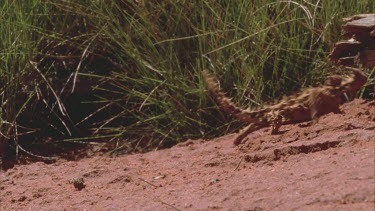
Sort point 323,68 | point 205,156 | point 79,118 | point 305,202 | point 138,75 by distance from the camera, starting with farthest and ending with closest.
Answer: point 79,118 → point 138,75 → point 323,68 → point 205,156 → point 305,202

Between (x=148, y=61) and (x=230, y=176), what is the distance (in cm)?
150

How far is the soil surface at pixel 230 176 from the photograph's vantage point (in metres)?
2.79

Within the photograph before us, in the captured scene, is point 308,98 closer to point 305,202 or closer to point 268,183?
point 268,183

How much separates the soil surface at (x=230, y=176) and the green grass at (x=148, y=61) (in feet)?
0.85

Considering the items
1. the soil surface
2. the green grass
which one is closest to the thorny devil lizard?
the soil surface

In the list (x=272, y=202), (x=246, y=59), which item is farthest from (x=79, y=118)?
(x=272, y=202)

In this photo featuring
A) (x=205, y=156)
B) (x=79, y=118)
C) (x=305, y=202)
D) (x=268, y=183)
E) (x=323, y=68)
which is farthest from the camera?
(x=79, y=118)

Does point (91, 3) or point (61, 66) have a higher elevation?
point (91, 3)

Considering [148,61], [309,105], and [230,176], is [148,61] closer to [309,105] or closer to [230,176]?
[230,176]

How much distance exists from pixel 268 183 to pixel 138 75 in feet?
6.28

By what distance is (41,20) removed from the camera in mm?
4902

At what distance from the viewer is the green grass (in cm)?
443

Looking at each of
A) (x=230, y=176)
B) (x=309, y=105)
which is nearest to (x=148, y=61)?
(x=230, y=176)

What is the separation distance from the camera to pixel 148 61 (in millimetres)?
4781
